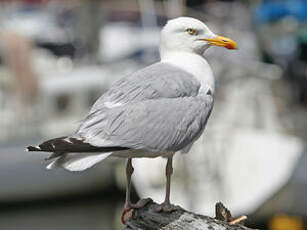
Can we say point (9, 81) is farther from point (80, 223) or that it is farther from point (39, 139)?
point (80, 223)

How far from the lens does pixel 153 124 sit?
2.60 m

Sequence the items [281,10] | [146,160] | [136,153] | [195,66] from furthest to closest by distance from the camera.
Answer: [281,10], [146,160], [195,66], [136,153]

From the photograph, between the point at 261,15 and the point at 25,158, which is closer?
the point at 25,158

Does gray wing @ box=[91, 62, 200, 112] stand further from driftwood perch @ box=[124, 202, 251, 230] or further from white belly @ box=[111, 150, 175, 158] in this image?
driftwood perch @ box=[124, 202, 251, 230]

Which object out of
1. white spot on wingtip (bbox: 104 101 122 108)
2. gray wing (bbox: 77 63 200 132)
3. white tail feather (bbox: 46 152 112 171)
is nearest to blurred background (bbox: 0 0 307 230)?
gray wing (bbox: 77 63 200 132)

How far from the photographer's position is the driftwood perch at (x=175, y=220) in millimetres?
2562

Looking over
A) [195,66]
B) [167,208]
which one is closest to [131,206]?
[167,208]

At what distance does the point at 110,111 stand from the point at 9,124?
18.4ft

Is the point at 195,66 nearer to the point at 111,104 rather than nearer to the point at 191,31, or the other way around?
the point at 191,31

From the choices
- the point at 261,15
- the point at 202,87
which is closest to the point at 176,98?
the point at 202,87

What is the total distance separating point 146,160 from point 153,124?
5041mm

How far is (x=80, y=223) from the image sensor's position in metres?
8.18

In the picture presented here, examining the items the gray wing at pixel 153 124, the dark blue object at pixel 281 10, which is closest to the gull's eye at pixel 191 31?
the gray wing at pixel 153 124

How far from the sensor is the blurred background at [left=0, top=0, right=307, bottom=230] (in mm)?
7367
